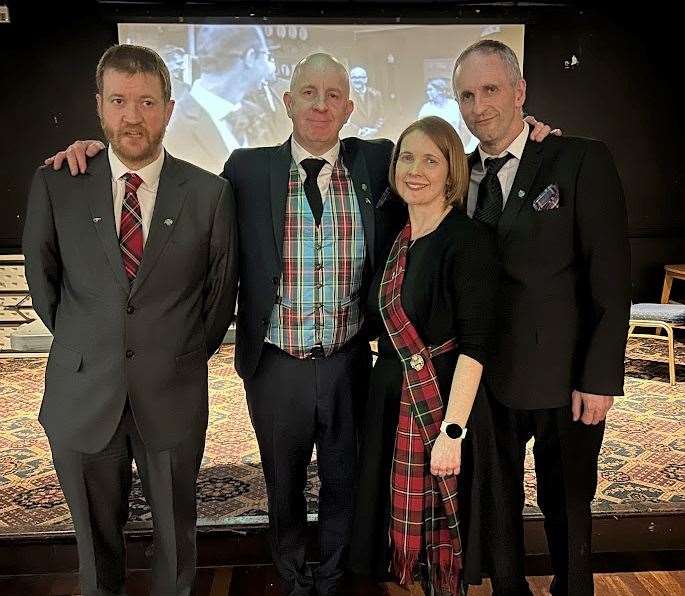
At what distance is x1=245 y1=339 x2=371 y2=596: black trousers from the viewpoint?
222 centimetres

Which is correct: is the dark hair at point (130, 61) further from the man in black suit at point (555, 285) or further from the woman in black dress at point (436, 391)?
the man in black suit at point (555, 285)

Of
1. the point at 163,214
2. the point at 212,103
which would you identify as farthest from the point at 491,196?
the point at 212,103

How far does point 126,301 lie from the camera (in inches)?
74.7

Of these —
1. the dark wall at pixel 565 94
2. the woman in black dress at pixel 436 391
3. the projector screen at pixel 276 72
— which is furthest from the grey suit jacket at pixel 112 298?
the dark wall at pixel 565 94

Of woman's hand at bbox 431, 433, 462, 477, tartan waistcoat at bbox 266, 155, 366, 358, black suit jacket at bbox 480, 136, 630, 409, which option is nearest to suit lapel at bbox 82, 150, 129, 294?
tartan waistcoat at bbox 266, 155, 366, 358

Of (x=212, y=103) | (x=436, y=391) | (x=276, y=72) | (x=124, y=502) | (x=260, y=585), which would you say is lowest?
(x=260, y=585)

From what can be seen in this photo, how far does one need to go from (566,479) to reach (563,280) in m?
0.58

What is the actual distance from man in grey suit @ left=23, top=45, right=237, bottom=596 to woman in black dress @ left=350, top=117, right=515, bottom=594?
19.9 inches

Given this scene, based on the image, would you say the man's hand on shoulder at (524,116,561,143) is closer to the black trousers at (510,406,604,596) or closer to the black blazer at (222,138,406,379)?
the black blazer at (222,138,406,379)

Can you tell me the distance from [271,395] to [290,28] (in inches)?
184

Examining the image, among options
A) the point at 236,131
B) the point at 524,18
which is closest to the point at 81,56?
the point at 236,131

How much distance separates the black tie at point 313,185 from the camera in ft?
7.20

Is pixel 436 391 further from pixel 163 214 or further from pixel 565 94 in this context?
pixel 565 94

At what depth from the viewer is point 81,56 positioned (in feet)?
19.8
